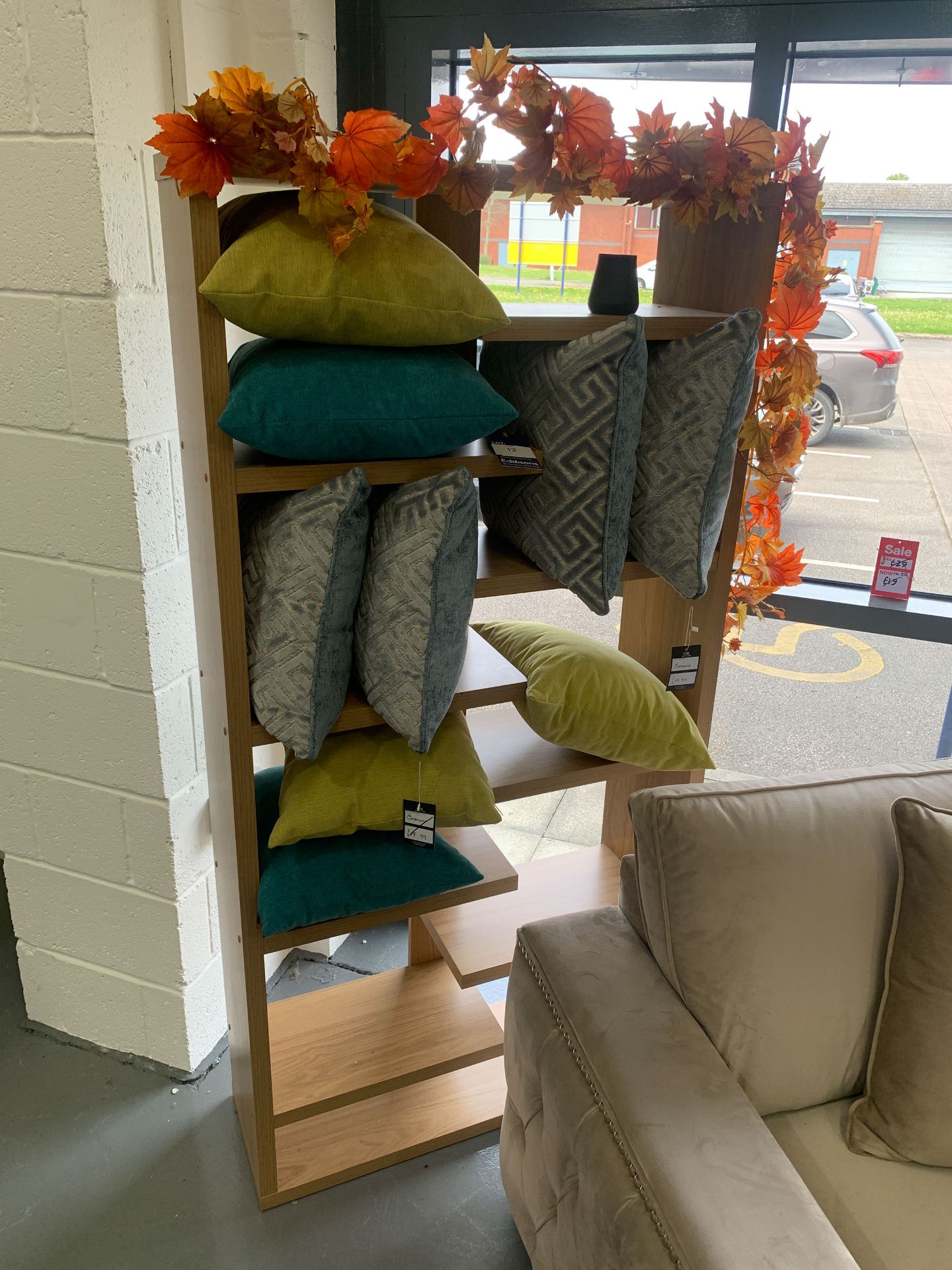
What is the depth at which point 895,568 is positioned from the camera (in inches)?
78.2

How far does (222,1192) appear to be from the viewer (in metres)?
1.68

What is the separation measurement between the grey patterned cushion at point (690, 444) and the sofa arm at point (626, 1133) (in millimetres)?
581

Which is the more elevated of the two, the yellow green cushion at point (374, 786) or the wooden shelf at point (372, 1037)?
the yellow green cushion at point (374, 786)

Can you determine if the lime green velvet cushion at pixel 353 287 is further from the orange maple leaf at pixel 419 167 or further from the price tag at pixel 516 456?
the price tag at pixel 516 456

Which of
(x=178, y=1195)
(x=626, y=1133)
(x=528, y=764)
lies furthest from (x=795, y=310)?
(x=178, y=1195)

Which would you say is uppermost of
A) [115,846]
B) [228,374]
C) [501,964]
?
[228,374]

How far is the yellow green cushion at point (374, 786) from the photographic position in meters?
1.43

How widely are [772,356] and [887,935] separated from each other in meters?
0.91

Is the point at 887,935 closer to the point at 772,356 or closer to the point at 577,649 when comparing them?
the point at 577,649

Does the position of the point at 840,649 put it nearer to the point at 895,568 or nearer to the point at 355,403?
the point at 895,568

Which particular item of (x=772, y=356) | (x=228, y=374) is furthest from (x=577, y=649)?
(x=228, y=374)

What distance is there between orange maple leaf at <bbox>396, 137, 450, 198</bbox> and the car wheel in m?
1.06

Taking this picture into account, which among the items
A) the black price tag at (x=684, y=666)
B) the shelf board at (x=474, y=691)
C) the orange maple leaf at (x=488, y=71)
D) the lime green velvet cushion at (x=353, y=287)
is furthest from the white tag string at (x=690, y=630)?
the orange maple leaf at (x=488, y=71)

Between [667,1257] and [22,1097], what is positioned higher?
[667,1257]
